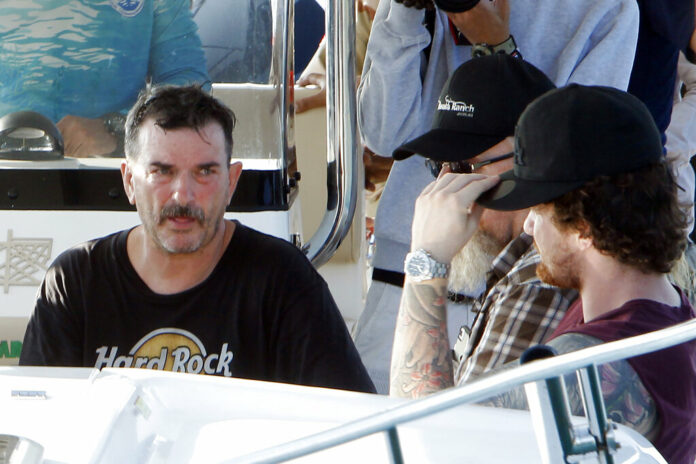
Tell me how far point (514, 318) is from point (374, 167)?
173 centimetres

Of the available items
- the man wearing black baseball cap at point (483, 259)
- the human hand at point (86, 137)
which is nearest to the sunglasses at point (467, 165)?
the man wearing black baseball cap at point (483, 259)

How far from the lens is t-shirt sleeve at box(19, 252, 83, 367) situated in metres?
1.94

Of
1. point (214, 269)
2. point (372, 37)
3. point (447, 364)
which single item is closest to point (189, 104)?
point (214, 269)

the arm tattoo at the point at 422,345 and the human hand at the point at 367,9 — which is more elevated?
the human hand at the point at 367,9

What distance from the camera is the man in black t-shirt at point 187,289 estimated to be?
191 centimetres

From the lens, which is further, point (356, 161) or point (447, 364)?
point (356, 161)

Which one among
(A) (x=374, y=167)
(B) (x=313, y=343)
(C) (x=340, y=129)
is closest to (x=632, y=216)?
(B) (x=313, y=343)

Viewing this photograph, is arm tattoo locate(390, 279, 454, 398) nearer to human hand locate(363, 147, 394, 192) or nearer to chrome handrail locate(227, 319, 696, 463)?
chrome handrail locate(227, 319, 696, 463)

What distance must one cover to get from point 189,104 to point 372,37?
0.53 metres

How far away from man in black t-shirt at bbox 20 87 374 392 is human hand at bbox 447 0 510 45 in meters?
0.57

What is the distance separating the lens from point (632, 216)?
1.37 meters

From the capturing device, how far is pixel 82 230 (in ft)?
7.48

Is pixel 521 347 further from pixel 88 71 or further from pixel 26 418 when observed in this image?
pixel 88 71

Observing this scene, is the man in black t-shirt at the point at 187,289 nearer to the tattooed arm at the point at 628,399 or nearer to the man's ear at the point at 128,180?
the man's ear at the point at 128,180
